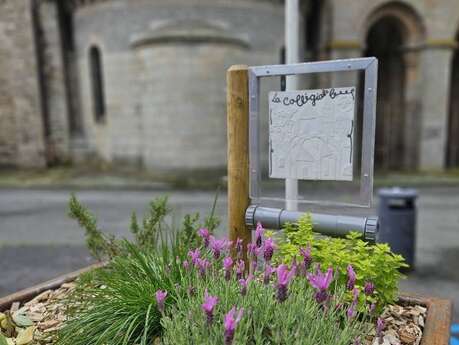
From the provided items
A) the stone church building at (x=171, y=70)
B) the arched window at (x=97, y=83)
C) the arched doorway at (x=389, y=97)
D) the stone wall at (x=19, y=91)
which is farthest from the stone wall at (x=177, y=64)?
the arched doorway at (x=389, y=97)

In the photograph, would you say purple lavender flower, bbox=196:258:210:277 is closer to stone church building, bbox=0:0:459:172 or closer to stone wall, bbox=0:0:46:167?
stone church building, bbox=0:0:459:172

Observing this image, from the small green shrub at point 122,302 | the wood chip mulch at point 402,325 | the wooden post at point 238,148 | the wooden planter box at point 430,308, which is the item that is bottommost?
the wood chip mulch at point 402,325

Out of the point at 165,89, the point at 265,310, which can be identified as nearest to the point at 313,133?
the point at 265,310

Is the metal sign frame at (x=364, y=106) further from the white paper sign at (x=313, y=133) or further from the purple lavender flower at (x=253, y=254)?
the purple lavender flower at (x=253, y=254)

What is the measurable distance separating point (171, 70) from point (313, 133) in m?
9.50

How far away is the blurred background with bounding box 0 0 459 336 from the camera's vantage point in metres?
A: 11.2

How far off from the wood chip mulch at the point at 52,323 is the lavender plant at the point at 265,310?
0.26 metres

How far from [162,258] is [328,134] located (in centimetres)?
137

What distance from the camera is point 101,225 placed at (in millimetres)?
7414

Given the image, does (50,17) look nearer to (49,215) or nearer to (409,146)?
(49,215)

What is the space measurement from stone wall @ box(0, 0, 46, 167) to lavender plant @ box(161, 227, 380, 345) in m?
14.1

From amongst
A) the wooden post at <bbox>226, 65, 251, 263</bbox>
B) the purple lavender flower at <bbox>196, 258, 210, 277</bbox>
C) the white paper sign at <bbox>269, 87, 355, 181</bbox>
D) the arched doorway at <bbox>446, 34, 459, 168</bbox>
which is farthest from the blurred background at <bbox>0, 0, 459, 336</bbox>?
the purple lavender flower at <bbox>196, 258, 210, 277</bbox>

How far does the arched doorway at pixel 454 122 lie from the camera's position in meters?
16.8

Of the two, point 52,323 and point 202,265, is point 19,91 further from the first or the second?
point 202,265
